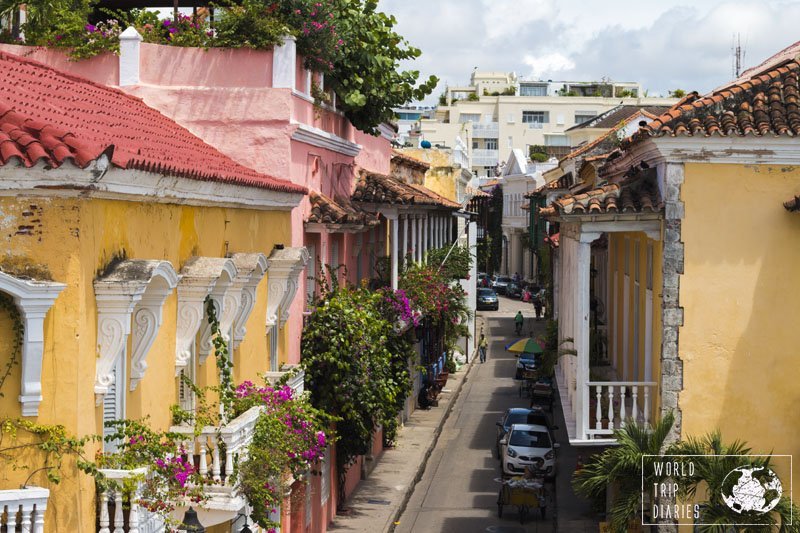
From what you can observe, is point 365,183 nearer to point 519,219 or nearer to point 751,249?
point 751,249

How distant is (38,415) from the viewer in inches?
349

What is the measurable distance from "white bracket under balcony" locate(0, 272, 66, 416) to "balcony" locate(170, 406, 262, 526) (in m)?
3.20

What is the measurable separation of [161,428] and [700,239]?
790 cm

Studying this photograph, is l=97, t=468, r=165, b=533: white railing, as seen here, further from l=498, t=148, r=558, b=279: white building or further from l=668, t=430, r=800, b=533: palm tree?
l=498, t=148, r=558, b=279: white building

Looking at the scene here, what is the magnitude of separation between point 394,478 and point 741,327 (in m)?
12.5

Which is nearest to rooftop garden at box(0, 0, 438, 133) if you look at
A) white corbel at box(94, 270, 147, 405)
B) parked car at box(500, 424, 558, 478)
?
parked car at box(500, 424, 558, 478)

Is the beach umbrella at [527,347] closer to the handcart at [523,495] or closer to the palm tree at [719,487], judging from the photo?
the handcart at [523,495]

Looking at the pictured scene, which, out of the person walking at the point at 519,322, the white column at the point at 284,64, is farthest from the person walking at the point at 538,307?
the white column at the point at 284,64

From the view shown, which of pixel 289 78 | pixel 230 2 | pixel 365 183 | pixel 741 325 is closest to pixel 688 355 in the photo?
pixel 741 325

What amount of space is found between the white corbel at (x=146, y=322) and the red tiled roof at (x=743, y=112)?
25.0ft

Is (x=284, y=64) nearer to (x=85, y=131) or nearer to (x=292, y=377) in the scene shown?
(x=292, y=377)

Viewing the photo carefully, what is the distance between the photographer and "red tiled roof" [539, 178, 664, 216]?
16.3 metres

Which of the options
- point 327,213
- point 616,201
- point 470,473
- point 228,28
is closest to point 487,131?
point 470,473

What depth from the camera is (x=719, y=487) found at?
15.5 m
